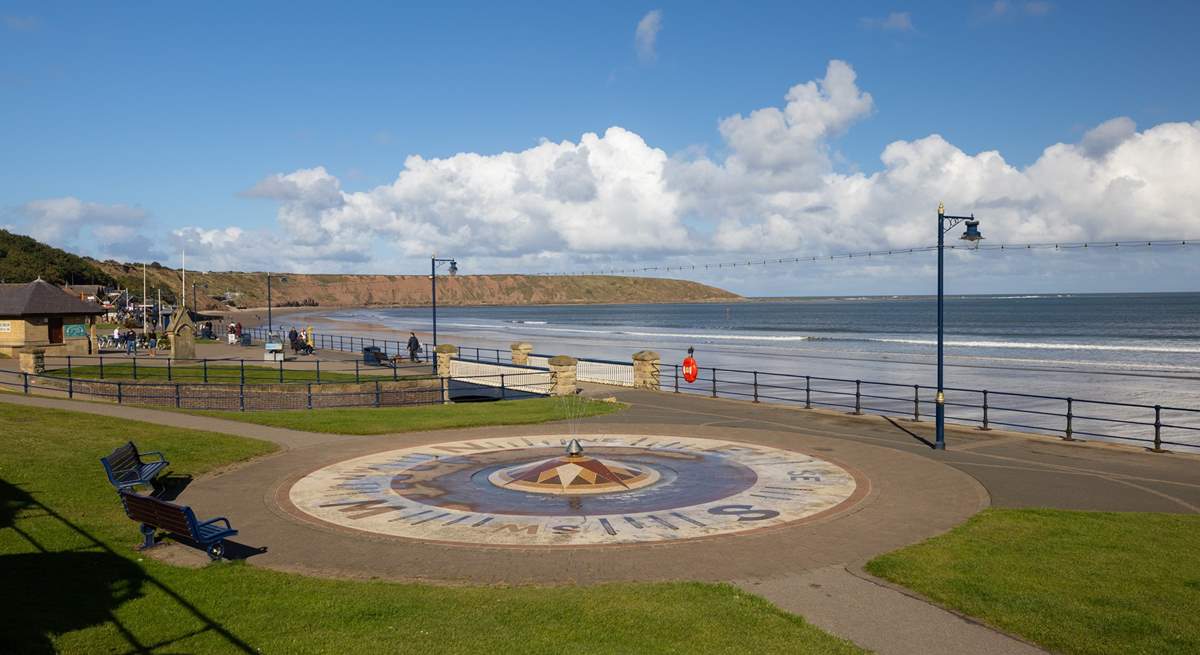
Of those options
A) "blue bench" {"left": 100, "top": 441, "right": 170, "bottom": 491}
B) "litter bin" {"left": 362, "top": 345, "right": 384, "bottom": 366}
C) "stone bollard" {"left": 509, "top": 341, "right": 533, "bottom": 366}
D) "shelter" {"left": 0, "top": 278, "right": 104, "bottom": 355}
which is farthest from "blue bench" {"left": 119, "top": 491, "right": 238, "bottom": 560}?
"shelter" {"left": 0, "top": 278, "right": 104, "bottom": 355}

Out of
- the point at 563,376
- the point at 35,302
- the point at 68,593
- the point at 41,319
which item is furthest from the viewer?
the point at 41,319

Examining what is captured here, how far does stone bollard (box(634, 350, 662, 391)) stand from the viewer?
31.0 metres

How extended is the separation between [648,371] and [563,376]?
3.83 meters

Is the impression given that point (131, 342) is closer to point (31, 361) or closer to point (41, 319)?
point (41, 319)

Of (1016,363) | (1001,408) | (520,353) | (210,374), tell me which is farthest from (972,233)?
(1016,363)

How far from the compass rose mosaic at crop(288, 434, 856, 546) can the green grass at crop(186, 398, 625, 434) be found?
3106 mm

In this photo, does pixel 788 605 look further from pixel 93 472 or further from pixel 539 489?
pixel 93 472

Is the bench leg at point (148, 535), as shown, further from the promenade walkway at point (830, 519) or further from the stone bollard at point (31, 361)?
the stone bollard at point (31, 361)

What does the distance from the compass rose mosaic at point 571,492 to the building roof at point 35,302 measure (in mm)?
34439

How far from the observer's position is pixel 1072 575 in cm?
966

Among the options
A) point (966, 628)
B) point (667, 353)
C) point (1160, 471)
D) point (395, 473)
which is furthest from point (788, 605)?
point (667, 353)

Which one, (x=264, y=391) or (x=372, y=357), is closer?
(x=264, y=391)

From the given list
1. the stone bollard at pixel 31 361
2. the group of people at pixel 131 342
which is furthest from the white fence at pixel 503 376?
the group of people at pixel 131 342

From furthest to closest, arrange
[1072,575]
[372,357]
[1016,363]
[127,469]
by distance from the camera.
A: [1016,363] < [372,357] < [127,469] < [1072,575]
